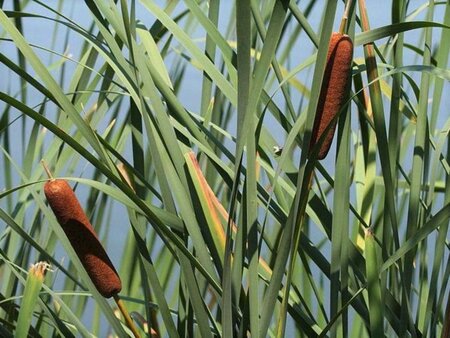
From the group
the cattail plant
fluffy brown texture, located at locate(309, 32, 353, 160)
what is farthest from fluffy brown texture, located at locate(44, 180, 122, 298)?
fluffy brown texture, located at locate(309, 32, 353, 160)

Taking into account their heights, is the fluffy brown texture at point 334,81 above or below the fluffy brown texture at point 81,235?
above

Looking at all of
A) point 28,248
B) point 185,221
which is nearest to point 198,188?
point 185,221

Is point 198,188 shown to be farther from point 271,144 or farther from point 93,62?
point 93,62

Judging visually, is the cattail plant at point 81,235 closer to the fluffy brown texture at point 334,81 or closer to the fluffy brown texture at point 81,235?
the fluffy brown texture at point 81,235

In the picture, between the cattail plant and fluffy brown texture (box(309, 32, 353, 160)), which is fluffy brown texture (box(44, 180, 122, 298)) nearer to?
the cattail plant

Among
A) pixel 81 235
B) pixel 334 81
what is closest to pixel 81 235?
pixel 81 235

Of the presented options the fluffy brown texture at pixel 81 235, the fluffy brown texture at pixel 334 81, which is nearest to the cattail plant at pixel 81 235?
the fluffy brown texture at pixel 81 235
